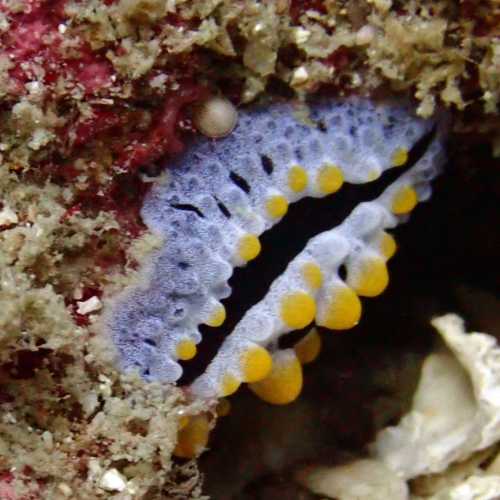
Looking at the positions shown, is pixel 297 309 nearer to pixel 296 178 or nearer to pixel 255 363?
pixel 255 363

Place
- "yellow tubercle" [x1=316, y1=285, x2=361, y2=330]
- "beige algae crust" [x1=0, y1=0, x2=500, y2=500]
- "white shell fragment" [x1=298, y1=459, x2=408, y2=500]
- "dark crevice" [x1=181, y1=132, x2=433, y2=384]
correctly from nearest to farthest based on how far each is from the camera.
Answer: "beige algae crust" [x1=0, y1=0, x2=500, y2=500]
"dark crevice" [x1=181, y1=132, x2=433, y2=384]
"yellow tubercle" [x1=316, y1=285, x2=361, y2=330]
"white shell fragment" [x1=298, y1=459, x2=408, y2=500]

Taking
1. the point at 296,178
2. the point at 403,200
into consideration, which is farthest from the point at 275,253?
the point at 403,200

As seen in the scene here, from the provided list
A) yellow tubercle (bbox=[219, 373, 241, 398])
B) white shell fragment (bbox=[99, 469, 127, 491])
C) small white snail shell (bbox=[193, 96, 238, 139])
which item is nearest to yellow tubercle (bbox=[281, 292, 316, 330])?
yellow tubercle (bbox=[219, 373, 241, 398])

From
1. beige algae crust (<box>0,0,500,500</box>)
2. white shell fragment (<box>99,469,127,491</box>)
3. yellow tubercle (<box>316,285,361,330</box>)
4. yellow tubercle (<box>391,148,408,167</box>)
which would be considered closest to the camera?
beige algae crust (<box>0,0,500,500</box>)

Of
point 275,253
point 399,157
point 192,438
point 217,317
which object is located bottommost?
point 192,438

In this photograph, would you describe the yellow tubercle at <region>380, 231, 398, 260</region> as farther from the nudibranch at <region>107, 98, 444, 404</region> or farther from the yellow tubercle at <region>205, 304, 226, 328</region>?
the yellow tubercle at <region>205, 304, 226, 328</region>

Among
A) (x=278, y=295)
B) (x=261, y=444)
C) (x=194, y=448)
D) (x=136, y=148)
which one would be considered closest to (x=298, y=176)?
(x=278, y=295)

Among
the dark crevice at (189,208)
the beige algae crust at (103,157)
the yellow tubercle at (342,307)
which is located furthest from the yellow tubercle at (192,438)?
the dark crevice at (189,208)
